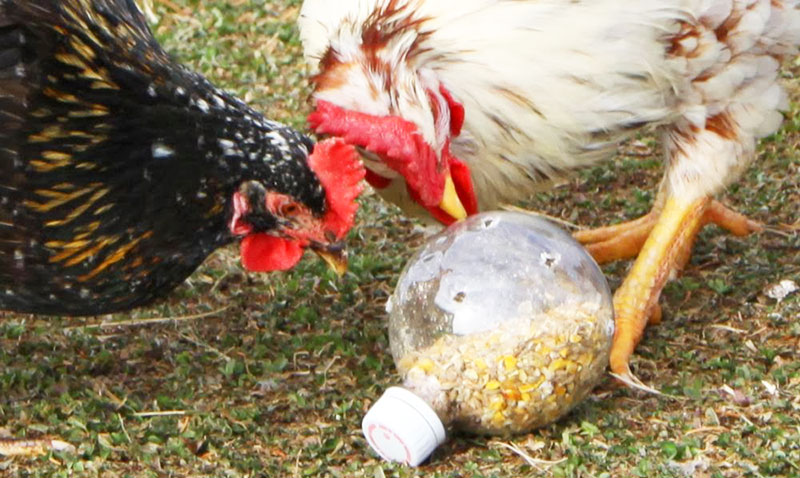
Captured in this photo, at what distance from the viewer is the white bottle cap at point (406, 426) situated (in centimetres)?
292

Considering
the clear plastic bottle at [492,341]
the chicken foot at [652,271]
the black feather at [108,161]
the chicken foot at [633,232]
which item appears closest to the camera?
the black feather at [108,161]

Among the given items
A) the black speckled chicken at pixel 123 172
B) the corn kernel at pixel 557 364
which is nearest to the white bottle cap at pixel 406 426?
the corn kernel at pixel 557 364

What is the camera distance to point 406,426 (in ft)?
9.57

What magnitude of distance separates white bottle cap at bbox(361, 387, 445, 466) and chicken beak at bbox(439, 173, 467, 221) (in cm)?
52

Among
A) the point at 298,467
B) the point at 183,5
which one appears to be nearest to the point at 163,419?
the point at 298,467

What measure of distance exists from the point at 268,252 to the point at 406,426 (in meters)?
0.58

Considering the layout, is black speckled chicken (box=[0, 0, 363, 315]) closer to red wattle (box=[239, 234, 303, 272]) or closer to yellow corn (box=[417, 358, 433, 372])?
red wattle (box=[239, 234, 303, 272])

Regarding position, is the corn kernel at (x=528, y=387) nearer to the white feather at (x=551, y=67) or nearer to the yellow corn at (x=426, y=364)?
the yellow corn at (x=426, y=364)

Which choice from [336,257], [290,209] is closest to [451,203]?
[336,257]

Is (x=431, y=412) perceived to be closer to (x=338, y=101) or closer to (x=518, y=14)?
(x=338, y=101)

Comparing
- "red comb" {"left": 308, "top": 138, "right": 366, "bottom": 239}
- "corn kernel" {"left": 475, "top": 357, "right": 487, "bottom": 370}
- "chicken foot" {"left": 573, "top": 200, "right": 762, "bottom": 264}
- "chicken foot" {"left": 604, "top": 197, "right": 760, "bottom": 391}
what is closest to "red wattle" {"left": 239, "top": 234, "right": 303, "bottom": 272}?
"red comb" {"left": 308, "top": 138, "right": 366, "bottom": 239}

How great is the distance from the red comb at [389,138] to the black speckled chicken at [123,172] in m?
0.10

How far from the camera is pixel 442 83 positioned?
3.37m

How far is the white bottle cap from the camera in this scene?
2.92m
